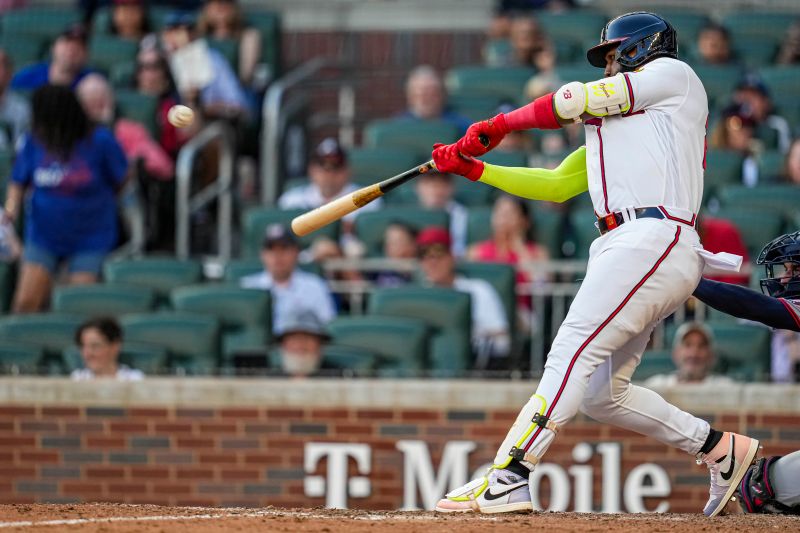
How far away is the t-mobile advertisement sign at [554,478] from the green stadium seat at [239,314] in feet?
3.63

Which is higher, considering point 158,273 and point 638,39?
point 638,39

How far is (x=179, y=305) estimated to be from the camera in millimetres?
9031

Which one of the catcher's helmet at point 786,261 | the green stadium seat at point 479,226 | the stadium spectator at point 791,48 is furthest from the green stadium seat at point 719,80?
the catcher's helmet at point 786,261

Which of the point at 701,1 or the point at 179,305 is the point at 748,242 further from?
the point at 701,1

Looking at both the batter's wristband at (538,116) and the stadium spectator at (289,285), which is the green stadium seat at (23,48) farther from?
the batter's wristband at (538,116)

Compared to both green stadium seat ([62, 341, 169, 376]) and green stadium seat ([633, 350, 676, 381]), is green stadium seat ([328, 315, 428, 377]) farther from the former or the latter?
green stadium seat ([633, 350, 676, 381])

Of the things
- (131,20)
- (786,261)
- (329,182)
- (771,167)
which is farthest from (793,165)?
(131,20)

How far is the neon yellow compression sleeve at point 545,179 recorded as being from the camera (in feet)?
19.0

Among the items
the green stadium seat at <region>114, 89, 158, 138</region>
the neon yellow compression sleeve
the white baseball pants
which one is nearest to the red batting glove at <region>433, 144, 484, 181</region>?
the neon yellow compression sleeve

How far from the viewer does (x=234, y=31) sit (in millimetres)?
12188

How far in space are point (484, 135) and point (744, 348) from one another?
11.0 feet

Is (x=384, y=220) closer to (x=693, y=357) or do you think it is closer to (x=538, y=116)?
(x=693, y=357)

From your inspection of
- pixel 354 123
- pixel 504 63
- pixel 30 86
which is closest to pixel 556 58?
pixel 504 63

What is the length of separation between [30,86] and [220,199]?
2028 millimetres
